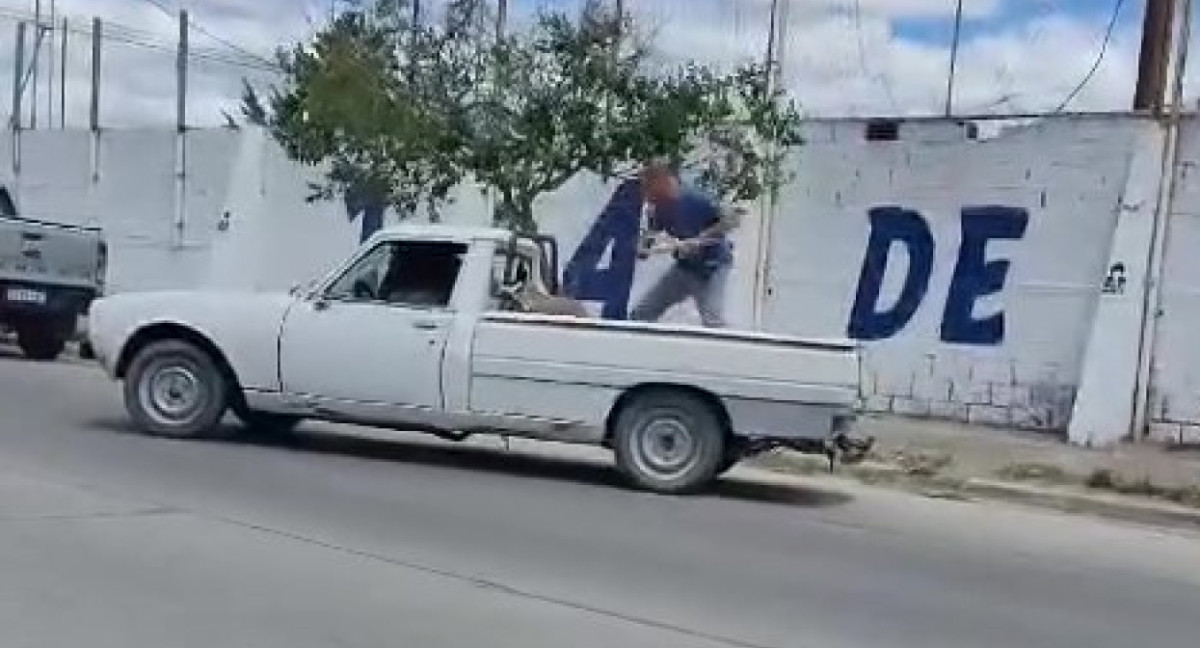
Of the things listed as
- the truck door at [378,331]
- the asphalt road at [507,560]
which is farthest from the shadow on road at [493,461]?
the truck door at [378,331]

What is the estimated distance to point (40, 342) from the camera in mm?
20875

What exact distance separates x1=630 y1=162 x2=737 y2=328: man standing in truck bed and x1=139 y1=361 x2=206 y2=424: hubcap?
6.97 meters

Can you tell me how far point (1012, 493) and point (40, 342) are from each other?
1275 cm

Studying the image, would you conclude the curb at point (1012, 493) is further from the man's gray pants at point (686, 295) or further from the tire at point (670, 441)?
the man's gray pants at point (686, 295)

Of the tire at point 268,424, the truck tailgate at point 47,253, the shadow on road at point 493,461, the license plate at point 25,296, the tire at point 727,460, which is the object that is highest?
the truck tailgate at point 47,253

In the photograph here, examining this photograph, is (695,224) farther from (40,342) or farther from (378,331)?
(40,342)

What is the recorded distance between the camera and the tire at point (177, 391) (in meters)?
12.8

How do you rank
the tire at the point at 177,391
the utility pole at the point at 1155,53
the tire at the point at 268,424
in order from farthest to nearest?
the utility pole at the point at 1155,53 → the tire at the point at 268,424 → the tire at the point at 177,391

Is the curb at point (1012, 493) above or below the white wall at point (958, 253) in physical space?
below

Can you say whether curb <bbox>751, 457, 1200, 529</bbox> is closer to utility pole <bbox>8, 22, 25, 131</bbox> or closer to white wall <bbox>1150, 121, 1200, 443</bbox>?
white wall <bbox>1150, 121, 1200, 443</bbox>

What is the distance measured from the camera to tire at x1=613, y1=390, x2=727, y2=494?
12.0 metres

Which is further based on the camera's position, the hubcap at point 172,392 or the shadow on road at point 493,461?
the hubcap at point 172,392

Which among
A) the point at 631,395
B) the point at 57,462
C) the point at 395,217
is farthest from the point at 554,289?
the point at 395,217

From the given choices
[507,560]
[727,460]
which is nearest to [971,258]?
[727,460]
